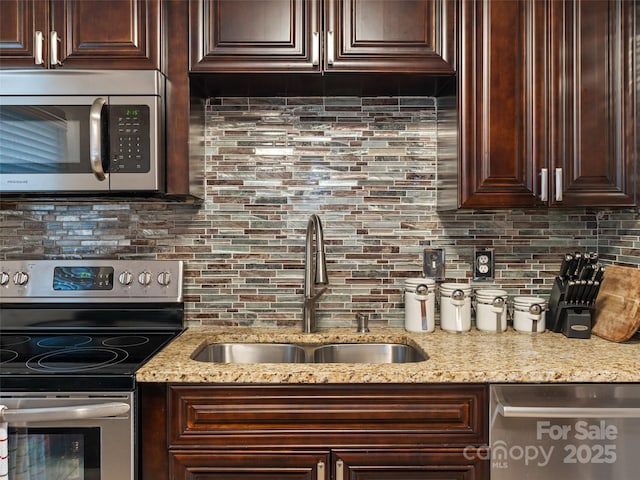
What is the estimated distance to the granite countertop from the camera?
1.30 metres

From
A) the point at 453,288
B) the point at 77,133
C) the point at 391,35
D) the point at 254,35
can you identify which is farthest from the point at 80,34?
the point at 453,288

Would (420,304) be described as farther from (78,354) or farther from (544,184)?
(78,354)

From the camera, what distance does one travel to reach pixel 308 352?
1.76 m

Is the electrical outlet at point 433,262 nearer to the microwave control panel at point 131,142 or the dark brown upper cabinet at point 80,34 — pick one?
the microwave control panel at point 131,142

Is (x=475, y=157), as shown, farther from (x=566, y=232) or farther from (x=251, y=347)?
(x=251, y=347)

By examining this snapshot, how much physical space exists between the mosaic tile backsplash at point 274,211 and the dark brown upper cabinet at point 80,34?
379 millimetres

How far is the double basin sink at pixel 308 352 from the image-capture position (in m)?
1.76

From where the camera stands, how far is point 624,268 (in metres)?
1.65

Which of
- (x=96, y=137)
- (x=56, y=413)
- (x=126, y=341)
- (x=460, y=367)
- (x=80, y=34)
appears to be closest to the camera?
(x=56, y=413)

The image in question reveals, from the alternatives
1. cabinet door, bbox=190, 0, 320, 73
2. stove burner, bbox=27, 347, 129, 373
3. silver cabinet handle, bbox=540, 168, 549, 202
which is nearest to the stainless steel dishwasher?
silver cabinet handle, bbox=540, 168, 549, 202

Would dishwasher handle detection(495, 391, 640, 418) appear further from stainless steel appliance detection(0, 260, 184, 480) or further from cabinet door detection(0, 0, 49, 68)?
cabinet door detection(0, 0, 49, 68)

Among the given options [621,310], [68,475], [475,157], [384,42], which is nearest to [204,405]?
[68,475]

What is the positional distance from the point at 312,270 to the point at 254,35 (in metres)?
0.85

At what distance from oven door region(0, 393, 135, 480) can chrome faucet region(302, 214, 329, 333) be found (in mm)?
714
